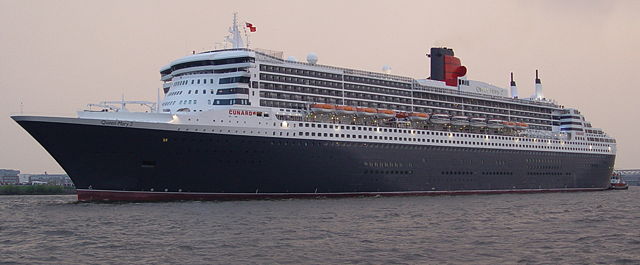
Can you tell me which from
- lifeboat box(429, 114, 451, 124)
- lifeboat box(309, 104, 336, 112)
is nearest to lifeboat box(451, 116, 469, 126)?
lifeboat box(429, 114, 451, 124)

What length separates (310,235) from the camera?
27.0 metres

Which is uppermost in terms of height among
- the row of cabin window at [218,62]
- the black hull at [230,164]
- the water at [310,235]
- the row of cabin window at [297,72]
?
the row of cabin window at [218,62]

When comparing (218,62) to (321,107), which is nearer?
(218,62)

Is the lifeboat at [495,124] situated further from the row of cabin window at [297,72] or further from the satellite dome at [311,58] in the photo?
the satellite dome at [311,58]

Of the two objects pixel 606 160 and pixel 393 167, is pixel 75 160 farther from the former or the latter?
pixel 606 160

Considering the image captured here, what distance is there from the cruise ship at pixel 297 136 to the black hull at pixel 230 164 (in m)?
0.08

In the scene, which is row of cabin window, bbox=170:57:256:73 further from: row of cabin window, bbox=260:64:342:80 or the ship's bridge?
row of cabin window, bbox=260:64:342:80

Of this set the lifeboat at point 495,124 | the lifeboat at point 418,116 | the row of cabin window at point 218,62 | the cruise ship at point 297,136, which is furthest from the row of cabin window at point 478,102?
the row of cabin window at point 218,62

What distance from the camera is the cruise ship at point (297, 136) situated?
42.7 m

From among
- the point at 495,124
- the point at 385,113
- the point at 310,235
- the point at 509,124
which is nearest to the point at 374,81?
the point at 385,113

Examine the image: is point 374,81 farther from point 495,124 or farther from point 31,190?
point 31,190

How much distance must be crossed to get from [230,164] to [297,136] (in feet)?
20.1

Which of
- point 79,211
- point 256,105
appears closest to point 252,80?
point 256,105

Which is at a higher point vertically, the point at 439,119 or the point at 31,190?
the point at 439,119
